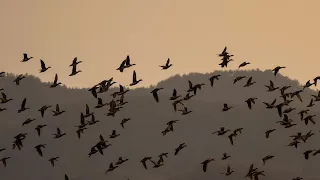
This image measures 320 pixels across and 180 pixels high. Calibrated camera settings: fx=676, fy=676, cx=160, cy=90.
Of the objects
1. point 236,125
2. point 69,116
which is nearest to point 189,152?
point 236,125

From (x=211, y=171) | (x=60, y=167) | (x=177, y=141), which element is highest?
(x=177, y=141)

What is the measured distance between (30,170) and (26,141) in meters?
17.9

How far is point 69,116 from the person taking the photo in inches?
7037

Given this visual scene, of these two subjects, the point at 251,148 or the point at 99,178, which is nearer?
the point at 99,178

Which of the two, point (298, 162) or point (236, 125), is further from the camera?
point (236, 125)

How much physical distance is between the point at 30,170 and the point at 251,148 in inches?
1973

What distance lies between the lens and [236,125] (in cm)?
18112

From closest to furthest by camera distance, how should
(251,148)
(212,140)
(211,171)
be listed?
(211,171) → (251,148) → (212,140)

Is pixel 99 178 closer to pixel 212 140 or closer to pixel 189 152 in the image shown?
pixel 189 152

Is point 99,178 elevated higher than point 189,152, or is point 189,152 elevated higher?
point 189,152

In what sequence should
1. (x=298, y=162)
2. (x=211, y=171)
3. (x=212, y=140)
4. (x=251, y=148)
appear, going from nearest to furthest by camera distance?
(x=211, y=171) → (x=298, y=162) → (x=251, y=148) → (x=212, y=140)

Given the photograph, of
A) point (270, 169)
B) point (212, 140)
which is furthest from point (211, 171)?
point (212, 140)

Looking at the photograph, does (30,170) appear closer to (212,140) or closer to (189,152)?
(189,152)

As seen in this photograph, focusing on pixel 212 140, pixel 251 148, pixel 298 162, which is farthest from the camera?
pixel 212 140
